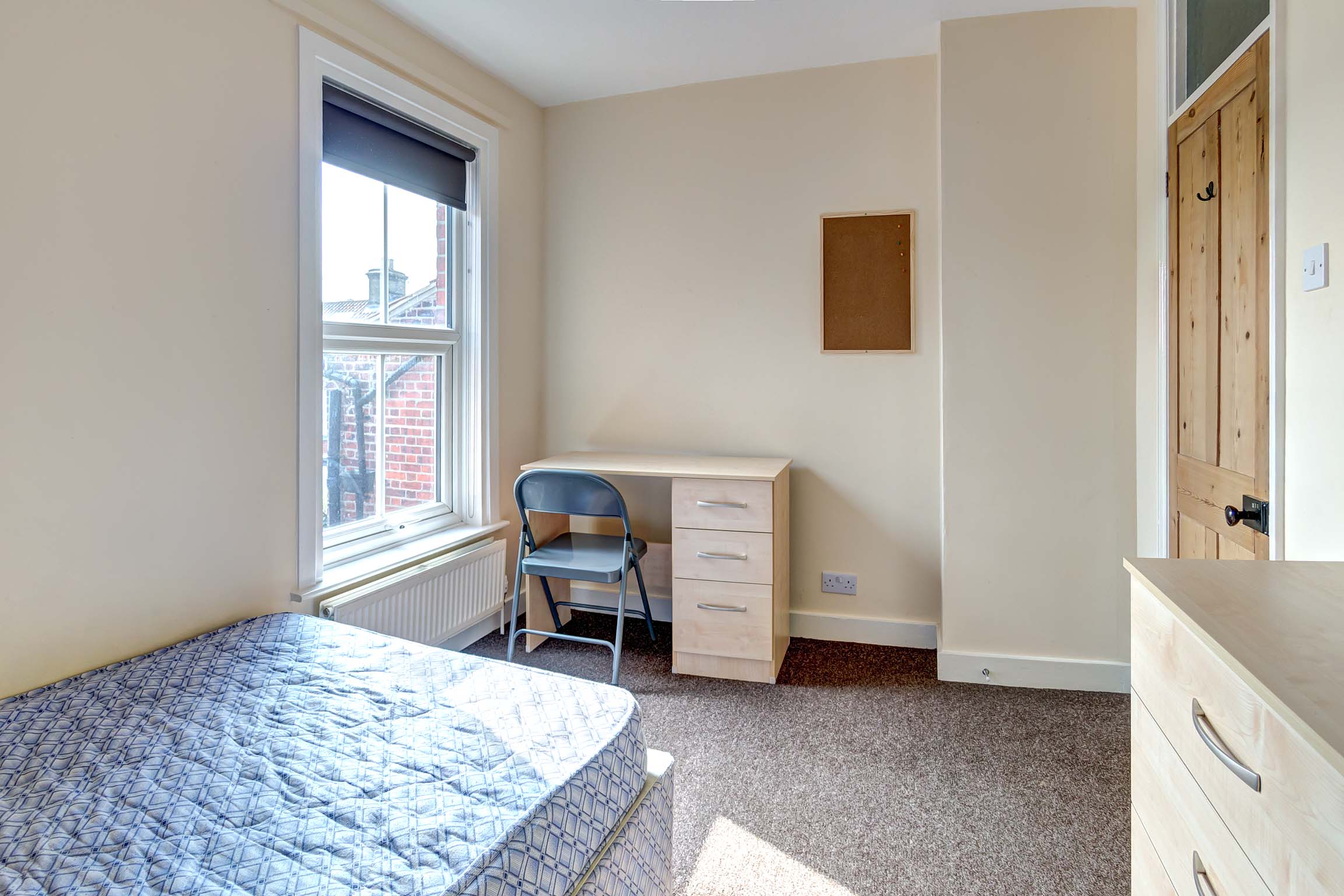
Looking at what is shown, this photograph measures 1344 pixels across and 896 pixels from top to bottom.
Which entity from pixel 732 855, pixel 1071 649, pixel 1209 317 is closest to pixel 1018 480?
pixel 1071 649

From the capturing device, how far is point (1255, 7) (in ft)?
5.63

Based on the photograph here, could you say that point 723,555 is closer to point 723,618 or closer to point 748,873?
point 723,618

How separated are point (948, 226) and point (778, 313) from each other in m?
0.80

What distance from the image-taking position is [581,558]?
278 centimetres

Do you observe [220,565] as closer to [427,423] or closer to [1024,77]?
[427,423]

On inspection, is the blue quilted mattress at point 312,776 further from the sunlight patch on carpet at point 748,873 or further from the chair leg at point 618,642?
the chair leg at point 618,642

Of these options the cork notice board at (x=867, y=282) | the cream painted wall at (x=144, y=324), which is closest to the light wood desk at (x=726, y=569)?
the cork notice board at (x=867, y=282)

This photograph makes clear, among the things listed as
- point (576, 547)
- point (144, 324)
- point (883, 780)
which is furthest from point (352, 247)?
point (883, 780)

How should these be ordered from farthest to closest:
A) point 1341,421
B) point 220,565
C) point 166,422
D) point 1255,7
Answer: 1. point 220,565
2. point 166,422
3. point 1255,7
4. point 1341,421

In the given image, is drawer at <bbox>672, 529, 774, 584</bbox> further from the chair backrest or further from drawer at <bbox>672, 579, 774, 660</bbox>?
the chair backrest

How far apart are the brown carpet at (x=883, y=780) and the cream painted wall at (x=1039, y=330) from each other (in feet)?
1.28

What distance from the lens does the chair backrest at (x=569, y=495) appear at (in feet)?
8.59

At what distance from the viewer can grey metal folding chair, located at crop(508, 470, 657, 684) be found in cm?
263

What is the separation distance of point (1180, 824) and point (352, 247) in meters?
2.73
